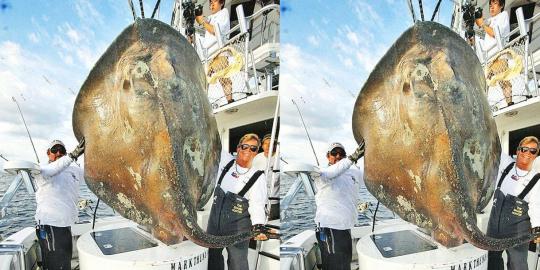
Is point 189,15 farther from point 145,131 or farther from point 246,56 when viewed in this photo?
point 145,131

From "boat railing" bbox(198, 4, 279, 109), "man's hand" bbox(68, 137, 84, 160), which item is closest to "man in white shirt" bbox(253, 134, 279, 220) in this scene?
"boat railing" bbox(198, 4, 279, 109)

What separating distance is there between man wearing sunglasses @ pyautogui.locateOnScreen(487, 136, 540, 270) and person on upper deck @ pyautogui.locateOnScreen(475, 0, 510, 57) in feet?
1.19

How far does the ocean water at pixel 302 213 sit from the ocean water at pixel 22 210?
2.00 feet

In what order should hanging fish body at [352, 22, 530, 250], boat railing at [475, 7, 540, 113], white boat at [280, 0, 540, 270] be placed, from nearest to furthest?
hanging fish body at [352, 22, 530, 250]
white boat at [280, 0, 540, 270]
boat railing at [475, 7, 540, 113]

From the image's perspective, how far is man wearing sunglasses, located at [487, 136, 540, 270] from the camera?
5.42 feet

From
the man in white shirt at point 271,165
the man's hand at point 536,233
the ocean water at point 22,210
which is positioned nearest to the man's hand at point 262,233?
the man in white shirt at point 271,165

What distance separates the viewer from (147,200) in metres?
1.59

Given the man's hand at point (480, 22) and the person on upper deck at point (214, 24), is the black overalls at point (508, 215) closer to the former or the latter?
the man's hand at point (480, 22)

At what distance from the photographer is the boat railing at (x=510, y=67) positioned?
5.57ft

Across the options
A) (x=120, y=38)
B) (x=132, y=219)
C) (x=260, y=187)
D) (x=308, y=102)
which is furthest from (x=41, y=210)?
(x=308, y=102)

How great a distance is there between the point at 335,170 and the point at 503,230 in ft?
2.08

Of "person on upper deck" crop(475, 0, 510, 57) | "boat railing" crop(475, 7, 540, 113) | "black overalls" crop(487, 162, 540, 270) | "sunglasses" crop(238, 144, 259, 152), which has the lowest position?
"black overalls" crop(487, 162, 540, 270)

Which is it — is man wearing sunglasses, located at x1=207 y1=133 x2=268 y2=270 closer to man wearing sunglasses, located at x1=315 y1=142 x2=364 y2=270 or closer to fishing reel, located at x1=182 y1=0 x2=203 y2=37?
man wearing sunglasses, located at x1=315 y1=142 x2=364 y2=270

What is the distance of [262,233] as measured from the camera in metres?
1.82
